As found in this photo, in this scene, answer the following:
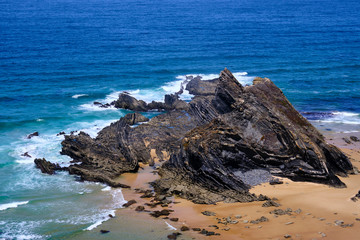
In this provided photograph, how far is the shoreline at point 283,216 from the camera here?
22438mm

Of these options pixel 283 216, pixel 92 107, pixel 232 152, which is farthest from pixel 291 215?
pixel 92 107

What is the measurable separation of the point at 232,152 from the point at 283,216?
7034mm

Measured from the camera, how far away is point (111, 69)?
225 feet

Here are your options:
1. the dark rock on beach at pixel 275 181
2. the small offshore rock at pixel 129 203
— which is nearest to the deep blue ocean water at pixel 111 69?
the small offshore rock at pixel 129 203

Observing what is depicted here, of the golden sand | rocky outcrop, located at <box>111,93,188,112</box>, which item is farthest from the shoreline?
rocky outcrop, located at <box>111,93,188,112</box>

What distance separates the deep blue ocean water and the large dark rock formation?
333 centimetres

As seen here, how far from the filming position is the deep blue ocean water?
98.8 ft

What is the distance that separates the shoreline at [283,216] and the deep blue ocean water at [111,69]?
464 cm

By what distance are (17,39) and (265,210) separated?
253 feet

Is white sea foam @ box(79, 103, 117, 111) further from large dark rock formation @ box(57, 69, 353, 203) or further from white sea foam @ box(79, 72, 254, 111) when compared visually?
large dark rock formation @ box(57, 69, 353, 203)

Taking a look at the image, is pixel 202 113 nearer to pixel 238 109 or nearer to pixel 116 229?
pixel 238 109

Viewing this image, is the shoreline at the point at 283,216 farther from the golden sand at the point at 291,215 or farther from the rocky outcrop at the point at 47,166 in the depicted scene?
the rocky outcrop at the point at 47,166

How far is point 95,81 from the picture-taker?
62500 mm

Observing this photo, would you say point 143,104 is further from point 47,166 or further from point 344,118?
point 344,118
